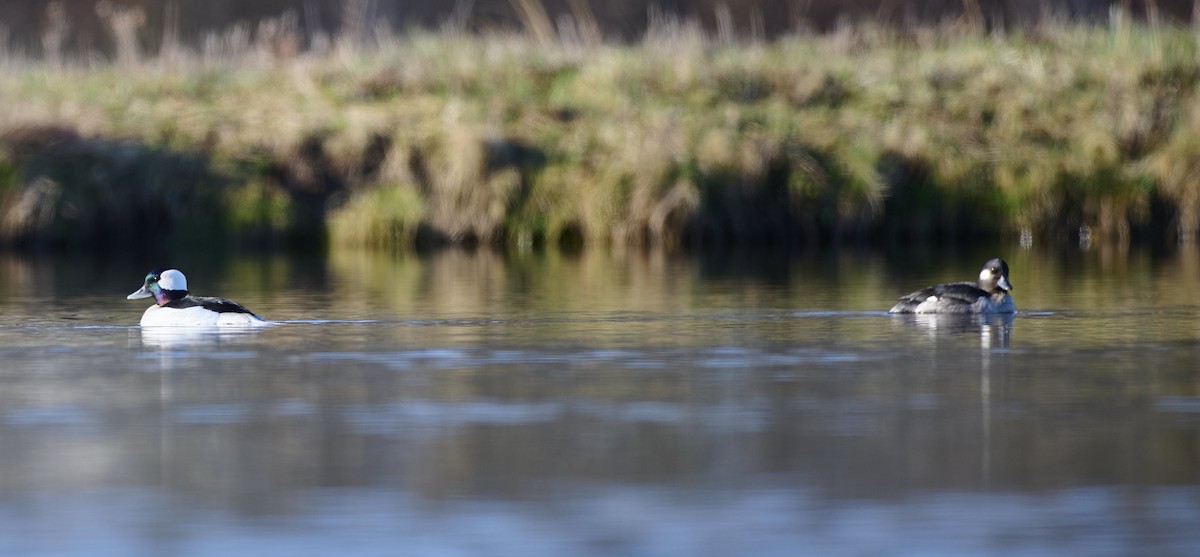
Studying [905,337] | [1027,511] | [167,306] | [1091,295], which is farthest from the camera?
[1091,295]

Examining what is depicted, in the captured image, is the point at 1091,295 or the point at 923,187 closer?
the point at 1091,295

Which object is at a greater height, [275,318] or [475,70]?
[475,70]

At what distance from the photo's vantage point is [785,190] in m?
20.9

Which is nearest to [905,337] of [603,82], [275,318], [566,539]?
[275,318]

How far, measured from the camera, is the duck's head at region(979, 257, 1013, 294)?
1258 cm

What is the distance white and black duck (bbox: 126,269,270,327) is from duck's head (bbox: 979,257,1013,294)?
4425 millimetres

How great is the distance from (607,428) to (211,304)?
472 cm

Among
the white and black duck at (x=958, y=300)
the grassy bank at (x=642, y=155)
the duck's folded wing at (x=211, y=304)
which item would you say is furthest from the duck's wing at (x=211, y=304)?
the grassy bank at (x=642, y=155)

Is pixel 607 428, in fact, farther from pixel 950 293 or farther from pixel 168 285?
pixel 168 285

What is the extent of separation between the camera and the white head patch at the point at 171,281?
12.4 meters

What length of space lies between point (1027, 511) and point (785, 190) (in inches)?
585

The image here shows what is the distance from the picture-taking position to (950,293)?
12391 millimetres

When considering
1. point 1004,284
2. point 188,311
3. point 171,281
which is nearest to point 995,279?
point 1004,284

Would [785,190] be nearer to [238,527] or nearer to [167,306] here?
[167,306]
